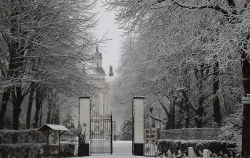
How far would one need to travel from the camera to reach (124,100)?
39062 mm

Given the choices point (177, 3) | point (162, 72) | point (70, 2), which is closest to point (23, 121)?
point (162, 72)

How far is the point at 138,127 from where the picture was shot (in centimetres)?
2231

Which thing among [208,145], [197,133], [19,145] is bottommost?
[208,145]

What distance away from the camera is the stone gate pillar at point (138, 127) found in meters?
22.0

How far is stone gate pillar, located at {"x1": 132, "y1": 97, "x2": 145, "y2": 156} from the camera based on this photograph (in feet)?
72.2

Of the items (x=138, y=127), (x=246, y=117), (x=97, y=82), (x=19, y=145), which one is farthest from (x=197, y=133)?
(x=97, y=82)

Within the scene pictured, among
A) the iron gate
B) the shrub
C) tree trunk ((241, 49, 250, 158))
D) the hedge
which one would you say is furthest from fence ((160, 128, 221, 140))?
the hedge

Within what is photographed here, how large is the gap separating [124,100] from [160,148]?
570 inches

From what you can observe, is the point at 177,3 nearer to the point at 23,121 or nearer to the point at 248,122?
the point at 248,122

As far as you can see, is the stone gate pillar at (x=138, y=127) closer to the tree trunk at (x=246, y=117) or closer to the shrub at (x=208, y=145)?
the shrub at (x=208, y=145)

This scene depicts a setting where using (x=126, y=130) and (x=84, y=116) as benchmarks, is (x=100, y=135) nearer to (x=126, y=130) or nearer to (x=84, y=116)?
(x=84, y=116)

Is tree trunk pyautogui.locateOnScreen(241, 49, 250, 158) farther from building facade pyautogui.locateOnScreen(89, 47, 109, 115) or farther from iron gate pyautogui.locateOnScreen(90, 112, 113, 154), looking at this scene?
building facade pyautogui.locateOnScreen(89, 47, 109, 115)

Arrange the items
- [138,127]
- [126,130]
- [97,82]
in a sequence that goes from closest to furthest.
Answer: [138,127], [97,82], [126,130]

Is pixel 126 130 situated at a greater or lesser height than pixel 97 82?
lesser
